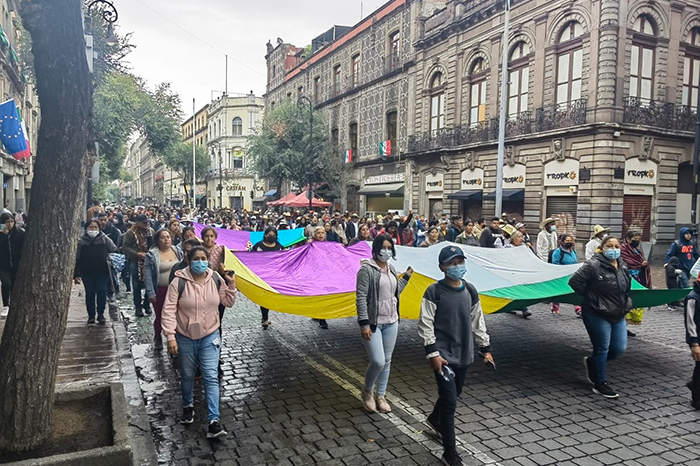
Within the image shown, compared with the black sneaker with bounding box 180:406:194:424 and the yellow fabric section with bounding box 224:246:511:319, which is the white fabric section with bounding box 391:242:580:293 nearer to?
the yellow fabric section with bounding box 224:246:511:319

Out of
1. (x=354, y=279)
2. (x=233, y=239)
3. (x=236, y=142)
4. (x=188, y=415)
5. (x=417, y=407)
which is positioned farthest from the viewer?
(x=236, y=142)

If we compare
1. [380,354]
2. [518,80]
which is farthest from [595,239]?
[518,80]

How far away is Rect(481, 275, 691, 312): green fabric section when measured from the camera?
6871 millimetres

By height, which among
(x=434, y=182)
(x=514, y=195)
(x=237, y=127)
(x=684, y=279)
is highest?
(x=237, y=127)

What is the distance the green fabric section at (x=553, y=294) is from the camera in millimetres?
6871

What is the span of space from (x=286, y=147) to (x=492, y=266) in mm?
31894

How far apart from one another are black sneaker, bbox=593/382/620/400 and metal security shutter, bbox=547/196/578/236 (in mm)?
16164

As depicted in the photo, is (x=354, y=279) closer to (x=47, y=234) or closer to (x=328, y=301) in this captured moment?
(x=328, y=301)

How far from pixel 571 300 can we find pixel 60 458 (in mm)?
6298

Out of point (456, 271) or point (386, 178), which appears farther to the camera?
point (386, 178)

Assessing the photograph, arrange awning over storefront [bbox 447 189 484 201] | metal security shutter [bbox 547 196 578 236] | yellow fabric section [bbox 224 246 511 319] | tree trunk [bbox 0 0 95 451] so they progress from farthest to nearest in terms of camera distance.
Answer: awning over storefront [bbox 447 189 484 201] → metal security shutter [bbox 547 196 578 236] → yellow fabric section [bbox 224 246 511 319] → tree trunk [bbox 0 0 95 451]

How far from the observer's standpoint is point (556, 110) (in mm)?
22016

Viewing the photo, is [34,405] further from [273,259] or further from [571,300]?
[571,300]

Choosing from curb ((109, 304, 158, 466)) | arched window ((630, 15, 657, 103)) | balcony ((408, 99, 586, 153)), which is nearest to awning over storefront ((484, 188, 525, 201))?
balcony ((408, 99, 586, 153))
